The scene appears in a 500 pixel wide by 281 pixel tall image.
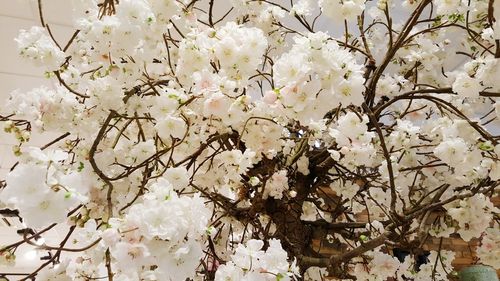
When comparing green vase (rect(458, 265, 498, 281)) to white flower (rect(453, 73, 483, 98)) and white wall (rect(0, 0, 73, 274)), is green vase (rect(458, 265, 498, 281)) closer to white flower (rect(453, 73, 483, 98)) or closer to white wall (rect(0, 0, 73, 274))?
white flower (rect(453, 73, 483, 98))

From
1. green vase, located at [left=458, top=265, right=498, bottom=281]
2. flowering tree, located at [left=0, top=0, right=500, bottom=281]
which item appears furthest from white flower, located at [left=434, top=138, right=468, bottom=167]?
green vase, located at [left=458, top=265, right=498, bottom=281]

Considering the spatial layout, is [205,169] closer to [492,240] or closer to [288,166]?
[288,166]

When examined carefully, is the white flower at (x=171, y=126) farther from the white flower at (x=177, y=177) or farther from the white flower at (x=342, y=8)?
the white flower at (x=342, y=8)

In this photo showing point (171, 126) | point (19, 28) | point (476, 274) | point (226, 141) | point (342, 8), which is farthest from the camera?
point (476, 274)

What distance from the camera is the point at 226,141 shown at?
4.31 feet

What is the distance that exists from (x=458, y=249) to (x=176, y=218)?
3.89 meters

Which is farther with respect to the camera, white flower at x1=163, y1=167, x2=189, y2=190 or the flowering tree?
white flower at x1=163, y1=167, x2=189, y2=190

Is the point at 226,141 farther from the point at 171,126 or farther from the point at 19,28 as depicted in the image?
the point at 19,28

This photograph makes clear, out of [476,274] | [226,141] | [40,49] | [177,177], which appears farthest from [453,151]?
[476,274]

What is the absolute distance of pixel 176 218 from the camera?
76 centimetres

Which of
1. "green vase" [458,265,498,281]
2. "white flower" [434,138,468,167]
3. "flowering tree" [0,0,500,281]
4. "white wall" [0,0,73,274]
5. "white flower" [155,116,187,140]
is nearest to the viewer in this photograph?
"flowering tree" [0,0,500,281]

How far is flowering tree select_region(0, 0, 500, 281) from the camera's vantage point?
0.80m

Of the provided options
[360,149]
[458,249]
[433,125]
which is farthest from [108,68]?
[458,249]

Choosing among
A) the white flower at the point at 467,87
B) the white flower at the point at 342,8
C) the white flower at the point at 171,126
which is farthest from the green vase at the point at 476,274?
the white flower at the point at 171,126
